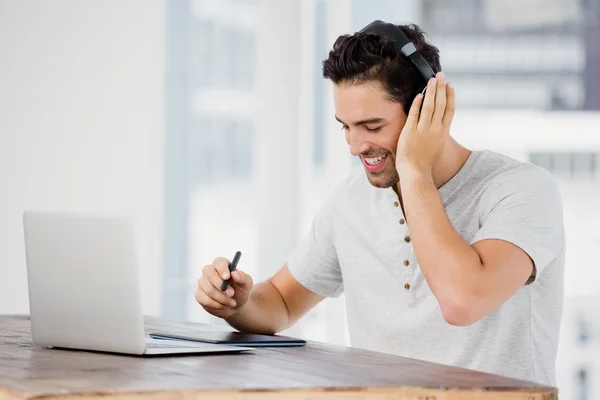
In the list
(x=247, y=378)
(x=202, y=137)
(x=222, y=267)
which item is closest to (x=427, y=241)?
(x=222, y=267)

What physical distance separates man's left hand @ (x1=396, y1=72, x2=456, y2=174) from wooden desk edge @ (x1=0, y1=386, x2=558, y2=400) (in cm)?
62

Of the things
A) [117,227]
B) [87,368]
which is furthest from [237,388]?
[117,227]

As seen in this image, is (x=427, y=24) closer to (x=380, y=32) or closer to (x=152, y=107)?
(x=152, y=107)

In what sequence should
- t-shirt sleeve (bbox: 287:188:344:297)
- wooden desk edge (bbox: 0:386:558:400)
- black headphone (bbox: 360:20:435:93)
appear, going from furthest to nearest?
1. t-shirt sleeve (bbox: 287:188:344:297)
2. black headphone (bbox: 360:20:435:93)
3. wooden desk edge (bbox: 0:386:558:400)

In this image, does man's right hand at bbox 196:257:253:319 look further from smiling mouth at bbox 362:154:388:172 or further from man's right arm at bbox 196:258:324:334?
smiling mouth at bbox 362:154:388:172

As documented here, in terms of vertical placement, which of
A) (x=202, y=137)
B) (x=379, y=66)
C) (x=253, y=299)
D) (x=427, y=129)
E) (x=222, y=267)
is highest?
(x=379, y=66)

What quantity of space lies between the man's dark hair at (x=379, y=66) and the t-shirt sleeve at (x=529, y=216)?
0.26 metres

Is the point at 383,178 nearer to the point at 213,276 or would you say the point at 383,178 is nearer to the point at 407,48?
the point at 407,48

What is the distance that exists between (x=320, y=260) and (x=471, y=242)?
0.40 metres

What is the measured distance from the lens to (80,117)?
321 cm

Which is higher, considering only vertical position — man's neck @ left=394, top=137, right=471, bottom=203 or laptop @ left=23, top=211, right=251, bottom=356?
man's neck @ left=394, top=137, right=471, bottom=203

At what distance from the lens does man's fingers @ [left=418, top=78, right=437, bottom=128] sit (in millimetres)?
1711

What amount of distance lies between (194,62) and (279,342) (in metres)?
2.23

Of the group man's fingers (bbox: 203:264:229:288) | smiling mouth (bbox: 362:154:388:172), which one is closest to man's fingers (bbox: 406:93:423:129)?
smiling mouth (bbox: 362:154:388:172)
